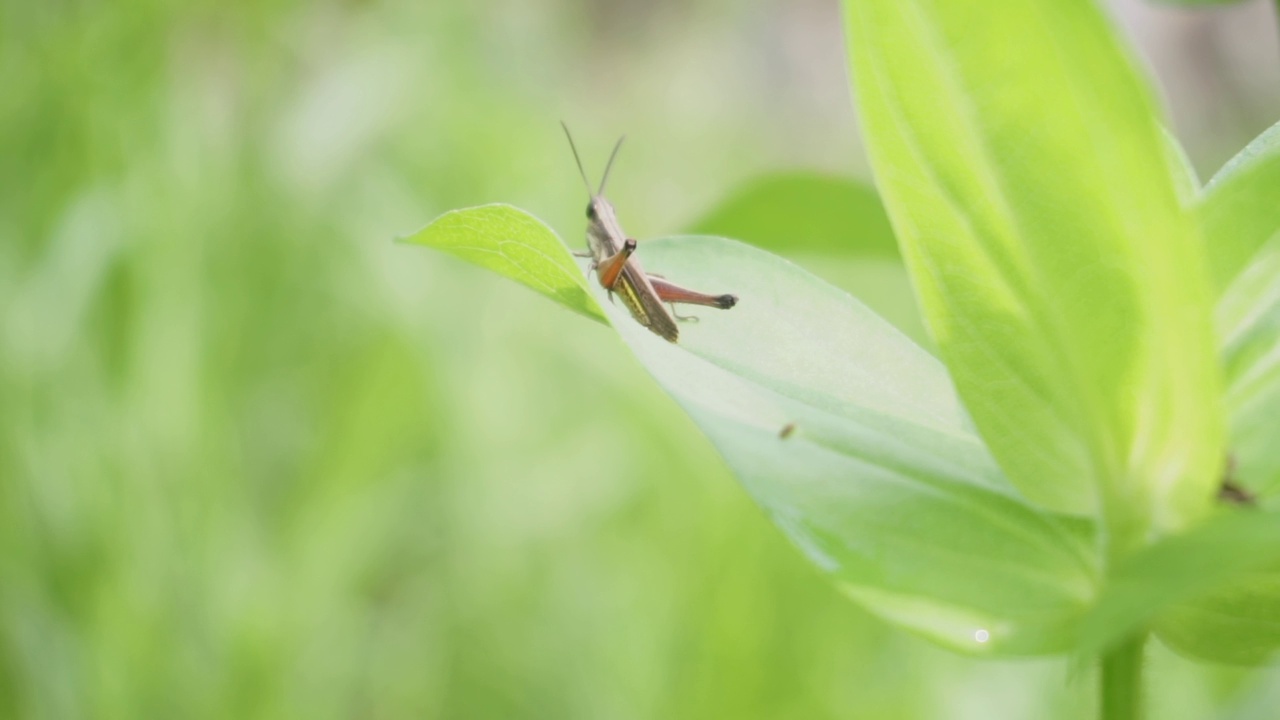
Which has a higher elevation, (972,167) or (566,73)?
(972,167)

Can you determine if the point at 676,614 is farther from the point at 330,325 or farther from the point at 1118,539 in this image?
the point at 1118,539

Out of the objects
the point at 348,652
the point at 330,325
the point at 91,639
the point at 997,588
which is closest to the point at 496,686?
the point at 348,652

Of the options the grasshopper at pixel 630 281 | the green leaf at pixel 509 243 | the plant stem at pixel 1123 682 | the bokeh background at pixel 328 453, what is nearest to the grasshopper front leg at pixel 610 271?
the grasshopper at pixel 630 281

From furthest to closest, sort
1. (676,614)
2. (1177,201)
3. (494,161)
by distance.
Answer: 1. (494,161)
2. (676,614)
3. (1177,201)

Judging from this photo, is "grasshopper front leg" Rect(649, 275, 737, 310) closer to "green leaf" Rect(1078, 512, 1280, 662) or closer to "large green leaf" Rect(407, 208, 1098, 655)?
"large green leaf" Rect(407, 208, 1098, 655)

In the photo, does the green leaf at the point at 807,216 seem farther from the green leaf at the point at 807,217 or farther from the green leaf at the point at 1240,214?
the green leaf at the point at 1240,214

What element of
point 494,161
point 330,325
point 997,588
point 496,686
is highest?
point 997,588

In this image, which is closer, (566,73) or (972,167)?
(972,167)

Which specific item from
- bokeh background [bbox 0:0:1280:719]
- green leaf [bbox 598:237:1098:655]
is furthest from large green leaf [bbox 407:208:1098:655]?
bokeh background [bbox 0:0:1280:719]
